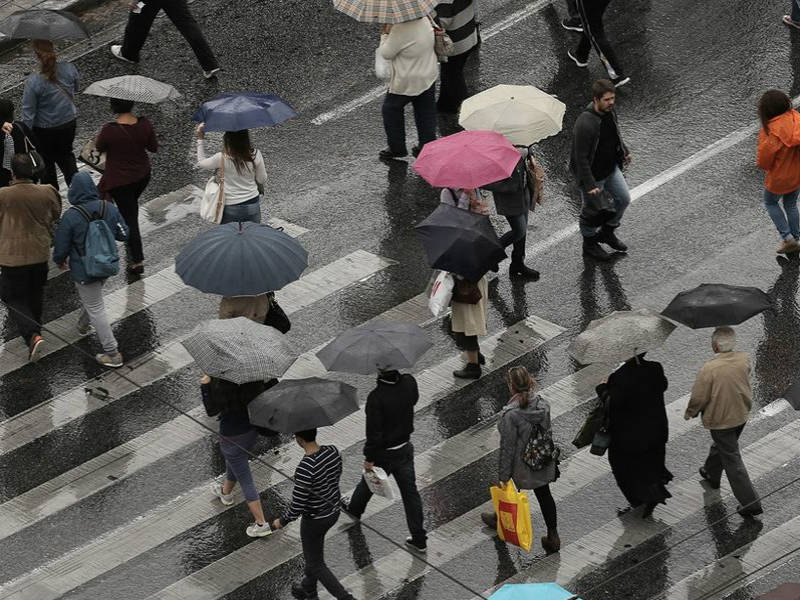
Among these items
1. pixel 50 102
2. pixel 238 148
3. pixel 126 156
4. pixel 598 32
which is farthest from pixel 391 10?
pixel 50 102

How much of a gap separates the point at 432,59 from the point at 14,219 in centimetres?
431

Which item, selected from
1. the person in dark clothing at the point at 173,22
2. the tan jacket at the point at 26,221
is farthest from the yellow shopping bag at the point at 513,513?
the person in dark clothing at the point at 173,22

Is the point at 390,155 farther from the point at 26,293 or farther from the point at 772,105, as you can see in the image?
the point at 26,293

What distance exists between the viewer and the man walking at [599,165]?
1475cm

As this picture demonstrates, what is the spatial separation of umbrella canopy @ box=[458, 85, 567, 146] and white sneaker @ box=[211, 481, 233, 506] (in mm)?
3698

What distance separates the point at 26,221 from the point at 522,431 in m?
4.64

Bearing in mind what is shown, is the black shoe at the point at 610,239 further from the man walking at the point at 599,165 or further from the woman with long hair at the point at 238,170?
the woman with long hair at the point at 238,170

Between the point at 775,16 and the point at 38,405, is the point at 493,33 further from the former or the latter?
the point at 38,405

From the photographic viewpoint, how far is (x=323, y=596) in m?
12.0

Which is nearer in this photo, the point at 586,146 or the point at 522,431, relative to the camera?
the point at 522,431

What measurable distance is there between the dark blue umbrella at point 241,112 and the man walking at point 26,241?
1.38 meters

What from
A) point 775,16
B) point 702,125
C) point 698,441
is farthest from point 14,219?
point 775,16

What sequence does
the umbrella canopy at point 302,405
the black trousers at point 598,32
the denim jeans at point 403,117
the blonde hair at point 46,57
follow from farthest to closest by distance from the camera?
the black trousers at point 598,32
the denim jeans at point 403,117
the blonde hair at point 46,57
the umbrella canopy at point 302,405

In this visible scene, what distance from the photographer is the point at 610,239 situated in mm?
15383
